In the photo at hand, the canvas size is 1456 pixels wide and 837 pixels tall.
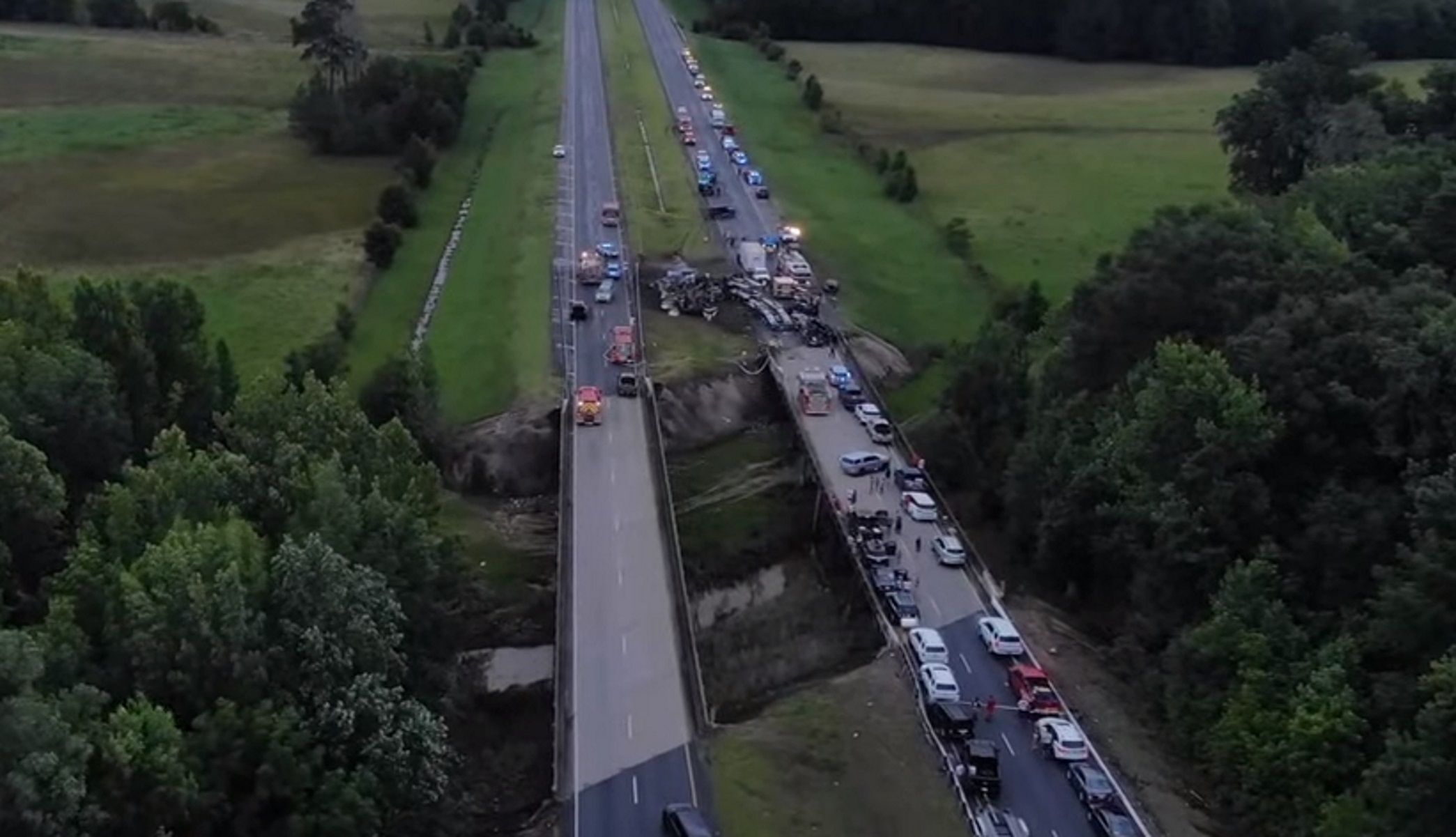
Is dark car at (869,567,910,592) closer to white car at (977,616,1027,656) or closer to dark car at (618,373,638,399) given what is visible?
white car at (977,616,1027,656)

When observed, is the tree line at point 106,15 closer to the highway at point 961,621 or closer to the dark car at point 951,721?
the highway at point 961,621

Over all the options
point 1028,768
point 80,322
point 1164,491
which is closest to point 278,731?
point 1028,768

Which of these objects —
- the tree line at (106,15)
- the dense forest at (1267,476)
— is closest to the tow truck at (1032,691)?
the dense forest at (1267,476)

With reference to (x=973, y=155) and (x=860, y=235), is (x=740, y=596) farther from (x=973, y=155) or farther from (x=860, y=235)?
(x=973, y=155)

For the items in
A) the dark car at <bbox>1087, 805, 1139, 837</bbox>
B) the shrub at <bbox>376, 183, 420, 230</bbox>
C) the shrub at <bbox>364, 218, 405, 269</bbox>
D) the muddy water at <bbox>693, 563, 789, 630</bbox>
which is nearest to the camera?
the dark car at <bbox>1087, 805, 1139, 837</bbox>

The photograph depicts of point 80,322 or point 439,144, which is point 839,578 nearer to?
point 80,322

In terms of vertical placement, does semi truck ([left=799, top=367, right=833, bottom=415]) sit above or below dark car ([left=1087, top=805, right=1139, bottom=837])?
above

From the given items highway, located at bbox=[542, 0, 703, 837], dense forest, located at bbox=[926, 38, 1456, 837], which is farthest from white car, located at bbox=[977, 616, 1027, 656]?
highway, located at bbox=[542, 0, 703, 837]
